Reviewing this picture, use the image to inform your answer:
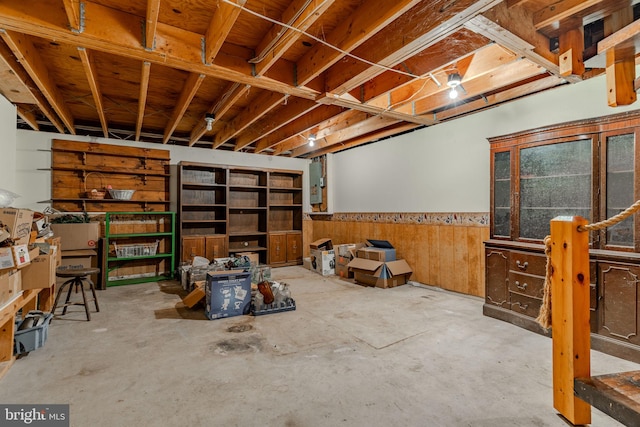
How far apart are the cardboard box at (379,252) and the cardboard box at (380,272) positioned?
76 millimetres

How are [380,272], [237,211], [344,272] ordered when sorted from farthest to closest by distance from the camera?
1. [237,211]
2. [344,272]
3. [380,272]

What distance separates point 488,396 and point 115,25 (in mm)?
3519

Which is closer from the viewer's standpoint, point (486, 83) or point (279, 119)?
point (486, 83)

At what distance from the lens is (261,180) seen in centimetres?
643

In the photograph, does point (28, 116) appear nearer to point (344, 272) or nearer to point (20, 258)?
point (20, 258)

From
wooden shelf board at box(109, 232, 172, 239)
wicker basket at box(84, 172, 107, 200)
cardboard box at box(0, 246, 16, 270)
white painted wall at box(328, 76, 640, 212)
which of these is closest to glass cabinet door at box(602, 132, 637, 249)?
white painted wall at box(328, 76, 640, 212)

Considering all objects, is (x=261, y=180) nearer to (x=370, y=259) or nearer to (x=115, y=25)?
(x=370, y=259)

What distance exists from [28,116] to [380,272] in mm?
5351

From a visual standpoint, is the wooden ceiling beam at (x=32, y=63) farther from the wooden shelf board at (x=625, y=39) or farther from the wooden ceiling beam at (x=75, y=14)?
the wooden shelf board at (x=625, y=39)

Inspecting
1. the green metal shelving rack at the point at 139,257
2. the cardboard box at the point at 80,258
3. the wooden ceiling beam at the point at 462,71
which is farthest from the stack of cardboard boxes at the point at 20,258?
the wooden ceiling beam at the point at 462,71

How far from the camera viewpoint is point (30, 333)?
93.0 inches

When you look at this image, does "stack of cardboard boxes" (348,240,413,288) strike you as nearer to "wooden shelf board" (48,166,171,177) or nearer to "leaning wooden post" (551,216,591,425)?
"leaning wooden post" (551,216,591,425)

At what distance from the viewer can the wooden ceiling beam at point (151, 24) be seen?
5.98 ft

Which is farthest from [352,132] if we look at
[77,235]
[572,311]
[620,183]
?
[77,235]
